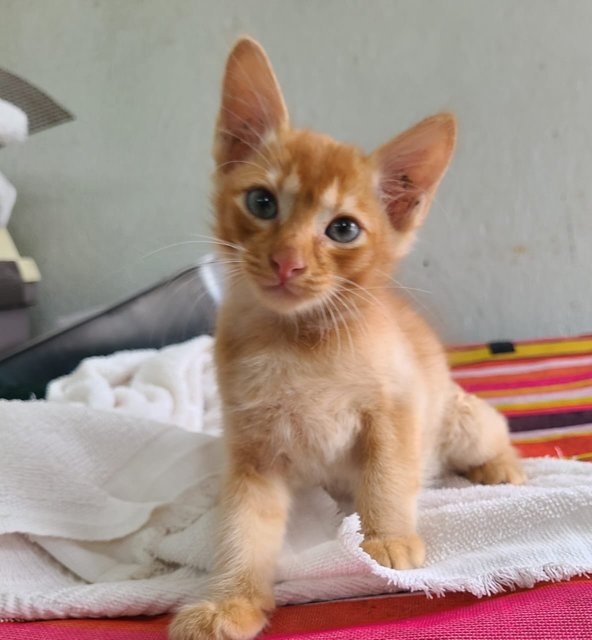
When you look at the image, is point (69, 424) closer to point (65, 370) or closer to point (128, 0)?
point (65, 370)

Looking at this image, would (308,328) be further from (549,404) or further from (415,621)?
(549,404)

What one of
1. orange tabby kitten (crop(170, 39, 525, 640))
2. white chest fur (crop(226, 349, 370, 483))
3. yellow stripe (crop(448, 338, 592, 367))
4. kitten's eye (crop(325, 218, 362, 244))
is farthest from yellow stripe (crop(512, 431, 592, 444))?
kitten's eye (crop(325, 218, 362, 244))

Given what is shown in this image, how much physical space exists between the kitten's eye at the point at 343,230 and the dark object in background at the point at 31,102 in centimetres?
117

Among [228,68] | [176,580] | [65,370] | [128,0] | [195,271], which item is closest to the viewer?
[176,580]

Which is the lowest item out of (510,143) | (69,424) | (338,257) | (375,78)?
(69,424)

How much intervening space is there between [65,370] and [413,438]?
0.99 m

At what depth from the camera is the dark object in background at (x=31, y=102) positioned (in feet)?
5.38

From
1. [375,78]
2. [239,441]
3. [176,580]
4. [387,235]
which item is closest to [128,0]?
[375,78]

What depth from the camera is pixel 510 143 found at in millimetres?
1906

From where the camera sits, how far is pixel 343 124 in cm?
196

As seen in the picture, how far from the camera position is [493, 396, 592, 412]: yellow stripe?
1.43m

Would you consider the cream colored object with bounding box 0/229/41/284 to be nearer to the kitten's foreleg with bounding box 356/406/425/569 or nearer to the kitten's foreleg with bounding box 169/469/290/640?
the kitten's foreleg with bounding box 169/469/290/640

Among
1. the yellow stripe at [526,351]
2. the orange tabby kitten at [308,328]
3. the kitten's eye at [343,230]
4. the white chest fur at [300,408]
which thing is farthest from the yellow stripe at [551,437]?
the kitten's eye at [343,230]

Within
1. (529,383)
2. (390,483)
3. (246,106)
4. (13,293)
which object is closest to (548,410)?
(529,383)
